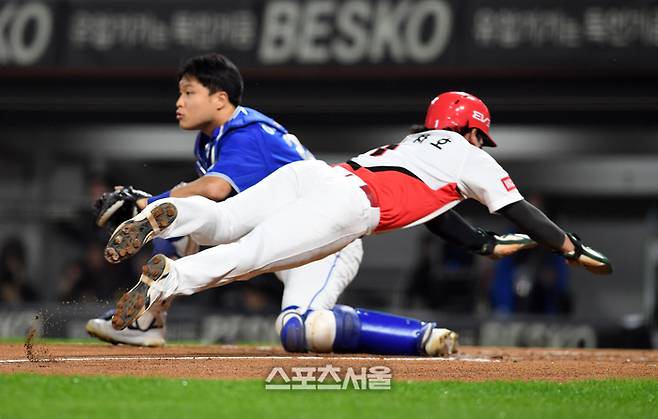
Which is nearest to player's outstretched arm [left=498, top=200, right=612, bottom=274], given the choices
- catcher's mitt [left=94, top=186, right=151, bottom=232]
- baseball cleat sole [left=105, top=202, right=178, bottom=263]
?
baseball cleat sole [left=105, top=202, right=178, bottom=263]

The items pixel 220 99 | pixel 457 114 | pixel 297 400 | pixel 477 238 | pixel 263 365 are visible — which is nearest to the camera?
pixel 297 400

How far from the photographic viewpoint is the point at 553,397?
168 inches

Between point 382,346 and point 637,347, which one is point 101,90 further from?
point 382,346

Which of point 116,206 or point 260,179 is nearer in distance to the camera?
point 116,206

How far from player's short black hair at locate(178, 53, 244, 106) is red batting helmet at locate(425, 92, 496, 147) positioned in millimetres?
1048

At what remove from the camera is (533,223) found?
5.30 m

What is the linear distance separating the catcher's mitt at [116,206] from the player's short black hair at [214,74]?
74 centimetres

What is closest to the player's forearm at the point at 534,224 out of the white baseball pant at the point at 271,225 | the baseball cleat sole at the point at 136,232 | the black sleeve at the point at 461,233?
the black sleeve at the point at 461,233

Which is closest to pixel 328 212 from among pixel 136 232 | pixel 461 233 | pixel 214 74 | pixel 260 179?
pixel 136 232

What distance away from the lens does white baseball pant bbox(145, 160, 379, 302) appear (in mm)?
4672

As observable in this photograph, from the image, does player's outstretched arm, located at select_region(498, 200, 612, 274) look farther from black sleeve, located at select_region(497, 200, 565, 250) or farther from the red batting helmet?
the red batting helmet

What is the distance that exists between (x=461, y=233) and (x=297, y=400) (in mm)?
2206

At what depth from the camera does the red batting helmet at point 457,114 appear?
18.6 feet

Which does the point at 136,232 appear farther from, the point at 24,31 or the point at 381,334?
the point at 24,31
